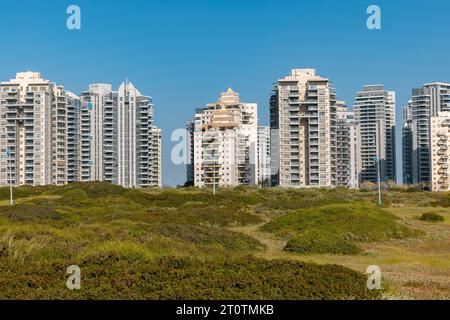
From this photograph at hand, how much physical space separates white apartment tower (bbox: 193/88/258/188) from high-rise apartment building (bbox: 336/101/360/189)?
19992mm

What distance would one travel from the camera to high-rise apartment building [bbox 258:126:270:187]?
14550 cm

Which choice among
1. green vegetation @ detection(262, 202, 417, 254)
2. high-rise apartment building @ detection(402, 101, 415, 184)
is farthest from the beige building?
green vegetation @ detection(262, 202, 417, 254)

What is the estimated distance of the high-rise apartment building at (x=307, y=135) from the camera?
118812 millimetres

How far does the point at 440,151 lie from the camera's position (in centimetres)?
13888

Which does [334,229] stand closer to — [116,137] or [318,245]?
[318,245]

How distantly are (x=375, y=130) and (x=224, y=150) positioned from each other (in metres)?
54.3

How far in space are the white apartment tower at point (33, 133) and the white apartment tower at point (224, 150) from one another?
1178 inches

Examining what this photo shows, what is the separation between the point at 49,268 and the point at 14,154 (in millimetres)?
106122

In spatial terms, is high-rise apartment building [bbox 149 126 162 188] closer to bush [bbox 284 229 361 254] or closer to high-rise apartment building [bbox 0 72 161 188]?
high-rise apartment building [bbox 0 72 161 188]

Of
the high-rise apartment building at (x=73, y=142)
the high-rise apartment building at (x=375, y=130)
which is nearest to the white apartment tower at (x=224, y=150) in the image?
the high-rise apartment building at (x=73, y=142)

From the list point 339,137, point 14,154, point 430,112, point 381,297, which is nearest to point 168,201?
point 381,297

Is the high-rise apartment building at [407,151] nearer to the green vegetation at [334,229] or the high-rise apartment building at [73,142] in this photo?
the high-rise apartment building at [73,142]
